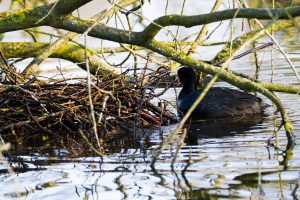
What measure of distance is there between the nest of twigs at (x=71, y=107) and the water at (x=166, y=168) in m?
0.22

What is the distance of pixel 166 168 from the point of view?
7.20 m

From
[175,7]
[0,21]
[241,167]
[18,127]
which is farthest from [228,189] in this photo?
[175,7]

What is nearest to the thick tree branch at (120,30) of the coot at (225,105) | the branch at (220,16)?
the branch at (220,16)

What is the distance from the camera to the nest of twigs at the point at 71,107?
9359 mm

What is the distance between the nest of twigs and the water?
22 centimetres

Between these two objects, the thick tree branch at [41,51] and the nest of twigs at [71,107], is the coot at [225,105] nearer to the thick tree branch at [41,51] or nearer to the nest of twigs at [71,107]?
the nest of twigs at [71,107]

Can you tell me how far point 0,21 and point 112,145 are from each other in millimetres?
1711

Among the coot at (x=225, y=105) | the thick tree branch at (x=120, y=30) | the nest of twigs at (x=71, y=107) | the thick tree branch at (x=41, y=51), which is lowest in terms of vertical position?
the coot at (x=225, y=105)

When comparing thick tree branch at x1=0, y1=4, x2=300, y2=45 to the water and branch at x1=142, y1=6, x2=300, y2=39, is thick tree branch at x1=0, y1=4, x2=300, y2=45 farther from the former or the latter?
the water

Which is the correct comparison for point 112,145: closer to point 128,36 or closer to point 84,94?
point 84,94

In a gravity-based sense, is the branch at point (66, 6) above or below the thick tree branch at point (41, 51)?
above

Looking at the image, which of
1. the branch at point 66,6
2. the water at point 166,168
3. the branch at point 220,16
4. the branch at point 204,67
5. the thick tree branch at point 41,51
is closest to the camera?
the branch at point 220,16

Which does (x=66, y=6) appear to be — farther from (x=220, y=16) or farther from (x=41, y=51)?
(x=41, y=51)

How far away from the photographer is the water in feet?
21.0
